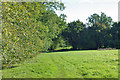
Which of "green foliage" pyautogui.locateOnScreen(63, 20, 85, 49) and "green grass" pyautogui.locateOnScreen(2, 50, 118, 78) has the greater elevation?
"green foliage" pyautogui.locateOnScreen(63, 20, 85, 49)

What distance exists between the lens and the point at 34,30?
1231 centimetres

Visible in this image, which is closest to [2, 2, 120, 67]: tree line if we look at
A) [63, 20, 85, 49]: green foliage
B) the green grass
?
[63, 20, 85, 49]: green foliage

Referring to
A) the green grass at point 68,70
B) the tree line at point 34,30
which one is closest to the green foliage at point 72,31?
the tree line at point 34,30

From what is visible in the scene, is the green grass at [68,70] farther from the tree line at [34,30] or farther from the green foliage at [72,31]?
the green foliage at [72,31]

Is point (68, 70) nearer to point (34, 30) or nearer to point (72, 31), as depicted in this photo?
point (34, 30)

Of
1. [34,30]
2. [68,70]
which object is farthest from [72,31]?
[68,70]

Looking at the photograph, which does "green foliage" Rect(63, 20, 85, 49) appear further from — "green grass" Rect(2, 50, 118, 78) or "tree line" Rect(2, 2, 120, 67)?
"green grass" Rect(2, 50, 118, 78)

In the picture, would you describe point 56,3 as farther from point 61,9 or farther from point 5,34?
point 5,34

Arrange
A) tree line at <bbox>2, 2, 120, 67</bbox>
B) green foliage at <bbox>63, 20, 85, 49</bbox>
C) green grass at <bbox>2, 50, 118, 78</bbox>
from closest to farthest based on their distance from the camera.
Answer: tree line at <bbox>2, 2, 120, 67</bbox> → green grass at <bbox>2, 50, 118, 78</bbox> → green foliage at <bbox>63, 20, 85, 49</bbox>

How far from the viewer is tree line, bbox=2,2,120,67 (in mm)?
7349

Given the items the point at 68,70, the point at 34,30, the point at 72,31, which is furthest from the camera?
the point at 72,31

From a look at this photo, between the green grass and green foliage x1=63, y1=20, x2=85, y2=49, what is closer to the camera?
the green grass

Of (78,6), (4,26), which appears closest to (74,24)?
(78,6)

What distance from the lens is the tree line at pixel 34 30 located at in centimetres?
735
